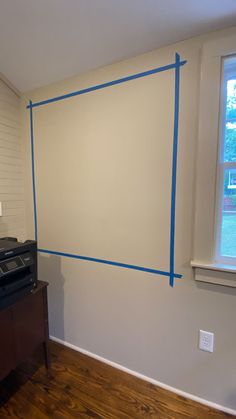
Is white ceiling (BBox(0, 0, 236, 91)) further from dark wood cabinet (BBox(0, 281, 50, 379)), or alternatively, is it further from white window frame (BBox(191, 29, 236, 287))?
dark wood cabinet (BBox(0, 281, 50, 379))

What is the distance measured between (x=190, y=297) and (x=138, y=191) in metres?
0.74

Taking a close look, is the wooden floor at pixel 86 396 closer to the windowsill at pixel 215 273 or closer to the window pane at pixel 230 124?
the windowsill at pixel 215 273

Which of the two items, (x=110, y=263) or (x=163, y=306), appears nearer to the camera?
(x=163, y=306)

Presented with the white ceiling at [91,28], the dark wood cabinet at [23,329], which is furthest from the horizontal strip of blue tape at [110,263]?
the white ceiling at [91,28]

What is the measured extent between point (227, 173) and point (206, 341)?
3.31ft

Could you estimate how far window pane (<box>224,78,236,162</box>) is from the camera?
1.17 m

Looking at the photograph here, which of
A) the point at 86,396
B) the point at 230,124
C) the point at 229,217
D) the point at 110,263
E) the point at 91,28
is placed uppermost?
the point at 91,28

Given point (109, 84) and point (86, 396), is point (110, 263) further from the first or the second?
point (109, 84)

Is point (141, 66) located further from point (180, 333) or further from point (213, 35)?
point (180, 333)

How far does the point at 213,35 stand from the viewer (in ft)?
3.66

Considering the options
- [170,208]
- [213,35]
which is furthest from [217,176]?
[213,35]

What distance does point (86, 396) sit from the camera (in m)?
1.38

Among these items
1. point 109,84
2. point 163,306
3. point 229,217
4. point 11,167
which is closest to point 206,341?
point 163,306

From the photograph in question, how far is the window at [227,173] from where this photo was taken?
45.7 inches
